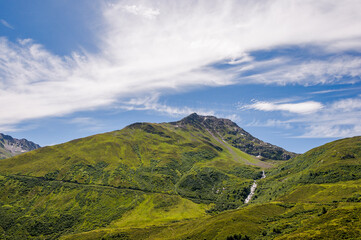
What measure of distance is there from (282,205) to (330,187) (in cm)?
5882

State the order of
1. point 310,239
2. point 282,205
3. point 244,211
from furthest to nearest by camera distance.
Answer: point 282,205
point 244,211
point 310,239

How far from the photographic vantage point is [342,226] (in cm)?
8150

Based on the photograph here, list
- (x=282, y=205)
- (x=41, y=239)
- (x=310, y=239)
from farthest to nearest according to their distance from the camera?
(x=41, y=239)
(x=282, y=205)
(x=310, y=239)

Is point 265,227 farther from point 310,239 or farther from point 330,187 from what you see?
point 330,187

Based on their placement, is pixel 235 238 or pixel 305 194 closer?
pixel 235 238

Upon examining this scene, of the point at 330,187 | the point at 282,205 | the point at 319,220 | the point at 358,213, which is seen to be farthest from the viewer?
the point at 330,187

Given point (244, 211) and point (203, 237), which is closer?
point (203, 237)

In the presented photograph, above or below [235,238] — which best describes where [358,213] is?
above

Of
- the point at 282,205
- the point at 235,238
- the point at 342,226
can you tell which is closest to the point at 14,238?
the point at 235,238

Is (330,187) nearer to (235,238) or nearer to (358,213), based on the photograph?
(358,213)

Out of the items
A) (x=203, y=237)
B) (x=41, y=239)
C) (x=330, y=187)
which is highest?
(x=330, y=187)

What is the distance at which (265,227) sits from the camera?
117 m

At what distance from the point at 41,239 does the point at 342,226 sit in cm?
23402

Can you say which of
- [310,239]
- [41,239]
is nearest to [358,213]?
[310,239]
